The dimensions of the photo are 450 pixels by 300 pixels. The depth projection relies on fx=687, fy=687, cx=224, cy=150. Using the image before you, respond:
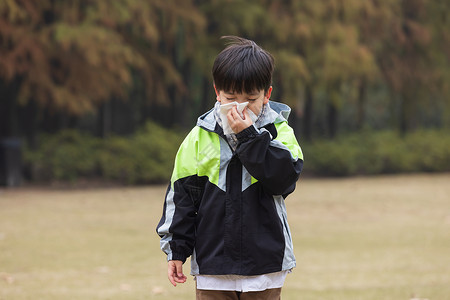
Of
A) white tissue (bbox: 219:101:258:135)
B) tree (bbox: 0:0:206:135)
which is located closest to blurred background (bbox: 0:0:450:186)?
tree (bbox: 0:0:206:135)

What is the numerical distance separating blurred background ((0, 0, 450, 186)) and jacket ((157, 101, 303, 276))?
11.1 m

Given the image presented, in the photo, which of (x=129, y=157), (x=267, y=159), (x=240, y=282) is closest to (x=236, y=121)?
(x=267, y=159)

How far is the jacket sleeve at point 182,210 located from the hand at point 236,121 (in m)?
0.22

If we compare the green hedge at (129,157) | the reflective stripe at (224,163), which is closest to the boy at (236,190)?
the reflective stripe at (224,163)

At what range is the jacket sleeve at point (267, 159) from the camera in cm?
239

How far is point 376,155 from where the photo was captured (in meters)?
19.0

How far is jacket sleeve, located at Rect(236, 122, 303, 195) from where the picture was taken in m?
2.39

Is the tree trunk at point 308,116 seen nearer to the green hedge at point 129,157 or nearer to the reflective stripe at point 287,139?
the green hedge at point 129,157

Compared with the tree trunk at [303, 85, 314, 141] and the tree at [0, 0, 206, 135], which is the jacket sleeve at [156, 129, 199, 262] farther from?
the tree trunk at [303, 85, 314, 141]

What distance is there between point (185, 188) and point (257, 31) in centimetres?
1557

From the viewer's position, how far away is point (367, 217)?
33.9ft

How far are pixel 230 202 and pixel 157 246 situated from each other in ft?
17.2

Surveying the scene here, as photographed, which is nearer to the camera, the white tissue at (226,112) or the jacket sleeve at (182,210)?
the white tissue at (226,112)

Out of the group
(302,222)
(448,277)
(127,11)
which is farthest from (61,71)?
(448,277)
